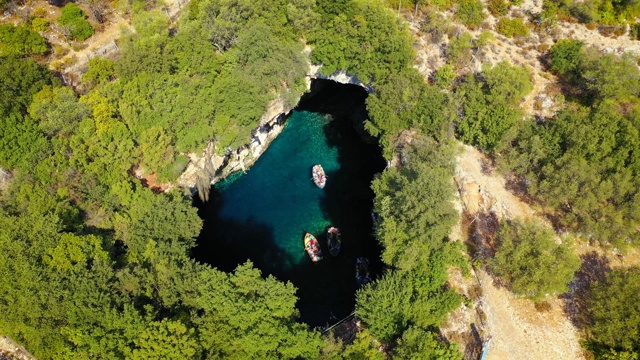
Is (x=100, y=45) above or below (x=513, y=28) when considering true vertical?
below

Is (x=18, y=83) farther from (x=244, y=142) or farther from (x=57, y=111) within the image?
(x=244, y=142)

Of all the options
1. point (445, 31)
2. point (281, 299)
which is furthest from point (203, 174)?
point (445, 31)

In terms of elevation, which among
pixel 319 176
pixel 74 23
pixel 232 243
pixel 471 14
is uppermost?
pixel 471 14

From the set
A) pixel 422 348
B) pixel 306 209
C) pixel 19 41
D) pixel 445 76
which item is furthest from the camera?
pixel 19 41

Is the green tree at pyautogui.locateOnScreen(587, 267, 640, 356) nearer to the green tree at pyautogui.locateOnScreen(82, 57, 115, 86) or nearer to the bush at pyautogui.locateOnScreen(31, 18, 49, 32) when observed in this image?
the green tree at pyautogui.locateOnScreen(82, 57, 115, 86)

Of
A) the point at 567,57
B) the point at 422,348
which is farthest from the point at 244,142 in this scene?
the point at 567,57
